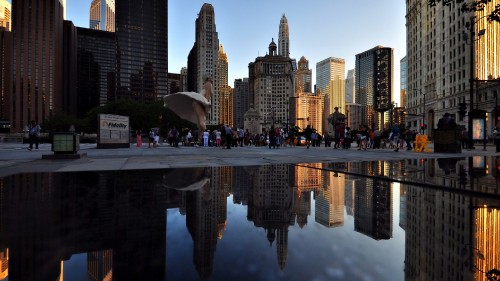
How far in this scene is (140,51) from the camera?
6772 inches

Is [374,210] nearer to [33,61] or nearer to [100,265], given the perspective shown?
[100,265]

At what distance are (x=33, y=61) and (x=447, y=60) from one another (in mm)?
139755

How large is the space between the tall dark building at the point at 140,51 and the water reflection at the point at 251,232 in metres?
173

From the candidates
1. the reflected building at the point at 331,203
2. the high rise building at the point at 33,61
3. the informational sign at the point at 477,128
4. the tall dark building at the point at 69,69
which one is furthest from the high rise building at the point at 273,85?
the reflected building at the point at 331,203

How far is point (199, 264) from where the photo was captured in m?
2.28

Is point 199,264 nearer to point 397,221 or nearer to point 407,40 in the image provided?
point 397,221

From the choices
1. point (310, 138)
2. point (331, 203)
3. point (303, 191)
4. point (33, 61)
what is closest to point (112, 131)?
point (310, 138)

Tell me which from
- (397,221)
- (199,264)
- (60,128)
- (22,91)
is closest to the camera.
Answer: (199,264)

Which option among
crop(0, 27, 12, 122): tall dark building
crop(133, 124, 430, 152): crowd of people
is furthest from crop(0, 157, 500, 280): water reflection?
crop(0, 27, 12, 122): tall dark building

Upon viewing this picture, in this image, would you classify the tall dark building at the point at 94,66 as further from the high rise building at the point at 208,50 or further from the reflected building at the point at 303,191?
the reflected building at the point at 303,191

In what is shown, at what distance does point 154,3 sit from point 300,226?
7748 inches

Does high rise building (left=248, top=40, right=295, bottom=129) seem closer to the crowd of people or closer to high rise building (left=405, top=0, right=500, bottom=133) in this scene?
high rise building (left=405, top=0, right=500, bottom=133)

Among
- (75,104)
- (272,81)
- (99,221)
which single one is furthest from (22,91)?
(99,221)

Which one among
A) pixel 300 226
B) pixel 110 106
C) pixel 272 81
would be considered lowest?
pixel 300 226
